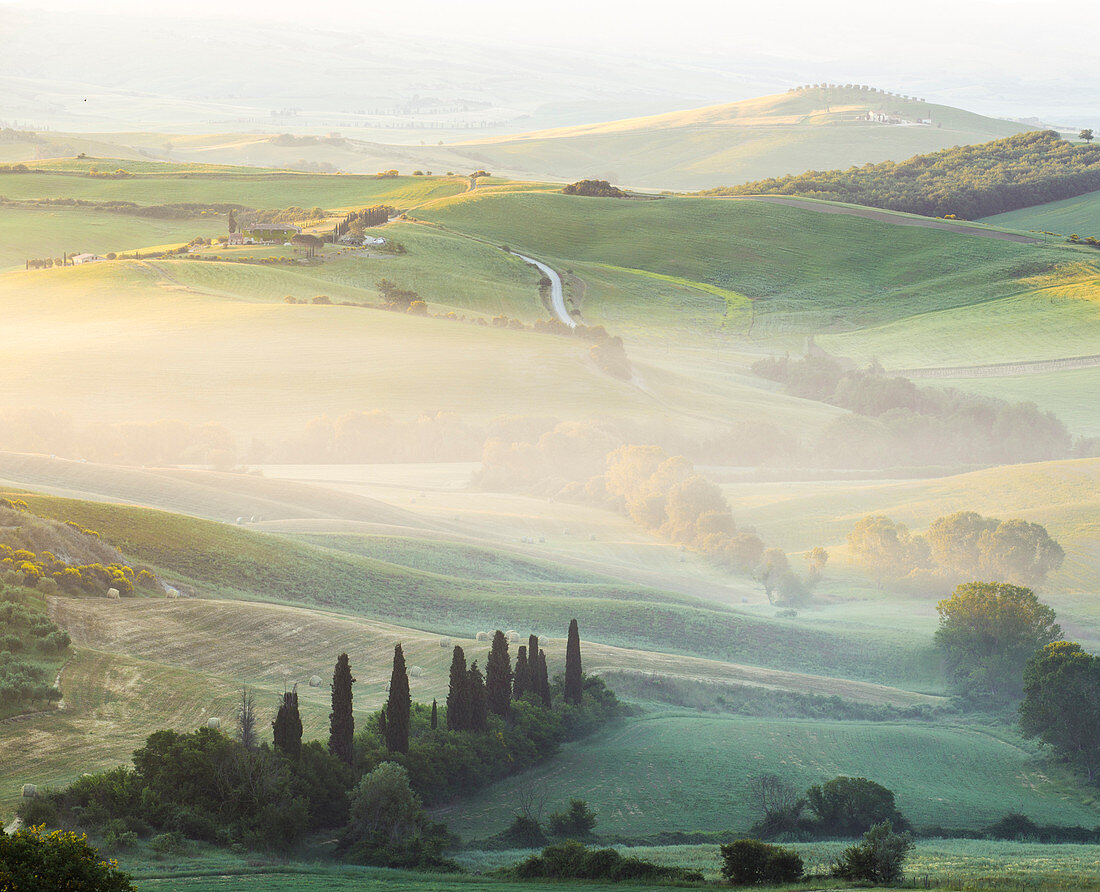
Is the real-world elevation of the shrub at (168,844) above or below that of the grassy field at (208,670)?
below

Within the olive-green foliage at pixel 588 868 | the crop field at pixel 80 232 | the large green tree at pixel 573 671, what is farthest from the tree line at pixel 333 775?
the crop field at pixel 80 232

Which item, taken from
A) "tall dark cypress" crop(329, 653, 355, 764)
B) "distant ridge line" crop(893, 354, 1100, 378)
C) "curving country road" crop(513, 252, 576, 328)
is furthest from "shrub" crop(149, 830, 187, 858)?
"distant ridge line" crop(893, 354, 1100, 378)

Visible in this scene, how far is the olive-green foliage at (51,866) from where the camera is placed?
19.7 m

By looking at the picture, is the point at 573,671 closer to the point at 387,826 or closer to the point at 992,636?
the point at 387,826

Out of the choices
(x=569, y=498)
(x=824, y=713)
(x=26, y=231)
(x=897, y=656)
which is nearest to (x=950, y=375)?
(x=569, y=498)

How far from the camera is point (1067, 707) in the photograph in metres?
49.1

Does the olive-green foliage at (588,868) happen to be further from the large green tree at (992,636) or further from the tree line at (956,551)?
the tree line at (956,551)

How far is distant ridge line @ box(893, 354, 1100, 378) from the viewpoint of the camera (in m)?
126

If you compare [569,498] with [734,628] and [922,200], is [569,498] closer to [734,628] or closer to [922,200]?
[734,628]

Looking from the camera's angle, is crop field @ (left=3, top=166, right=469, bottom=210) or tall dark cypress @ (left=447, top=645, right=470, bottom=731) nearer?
tall dark cypress @ (left=447, top=645, right=470, bottom=731)

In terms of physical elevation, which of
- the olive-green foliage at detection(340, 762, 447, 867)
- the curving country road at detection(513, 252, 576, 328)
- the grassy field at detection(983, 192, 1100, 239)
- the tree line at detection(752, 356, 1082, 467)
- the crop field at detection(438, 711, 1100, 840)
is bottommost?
the crop field at detection(438, 711, 1100, 840)

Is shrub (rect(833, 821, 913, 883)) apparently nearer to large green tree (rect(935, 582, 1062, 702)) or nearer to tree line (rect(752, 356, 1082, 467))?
large green tree (rect(935, 582, 1062, 702))

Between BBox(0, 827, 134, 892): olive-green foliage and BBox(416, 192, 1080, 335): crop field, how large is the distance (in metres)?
120

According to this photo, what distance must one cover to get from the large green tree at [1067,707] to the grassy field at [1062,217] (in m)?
132
